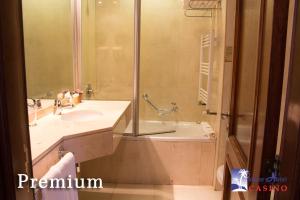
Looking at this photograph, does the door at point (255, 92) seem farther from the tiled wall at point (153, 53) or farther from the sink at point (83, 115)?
the tiled wall at point (153, 53)

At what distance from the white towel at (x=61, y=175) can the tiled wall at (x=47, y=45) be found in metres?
0.75

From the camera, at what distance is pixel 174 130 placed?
3.15 metres

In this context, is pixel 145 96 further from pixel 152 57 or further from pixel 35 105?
pixel 35 105

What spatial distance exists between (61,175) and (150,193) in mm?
1488

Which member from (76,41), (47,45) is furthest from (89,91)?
(47,45)

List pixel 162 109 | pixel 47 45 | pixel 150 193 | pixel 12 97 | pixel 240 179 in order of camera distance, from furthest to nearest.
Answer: pixel 162 109 < pixel 150 193 < pixel 47 45 < pixel 240 179 < pixel 12 97

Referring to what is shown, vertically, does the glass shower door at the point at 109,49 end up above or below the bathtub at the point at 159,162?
above

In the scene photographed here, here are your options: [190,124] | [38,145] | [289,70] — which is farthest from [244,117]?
[190,124]

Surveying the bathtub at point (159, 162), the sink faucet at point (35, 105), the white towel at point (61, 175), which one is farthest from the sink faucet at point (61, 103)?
the white towel at point (61, 175)

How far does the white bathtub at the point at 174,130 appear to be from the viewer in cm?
284

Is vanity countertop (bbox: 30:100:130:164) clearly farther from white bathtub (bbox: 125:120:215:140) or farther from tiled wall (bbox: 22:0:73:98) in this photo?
white bathtub (bbox: 125:120:215:140)

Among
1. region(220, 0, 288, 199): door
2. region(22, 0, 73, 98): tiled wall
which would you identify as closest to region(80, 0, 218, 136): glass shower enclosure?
region(22, 0, 73, 98): tiled wall

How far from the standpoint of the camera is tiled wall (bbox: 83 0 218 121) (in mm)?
3328

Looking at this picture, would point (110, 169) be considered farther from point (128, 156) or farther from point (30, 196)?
point (30, 196)
